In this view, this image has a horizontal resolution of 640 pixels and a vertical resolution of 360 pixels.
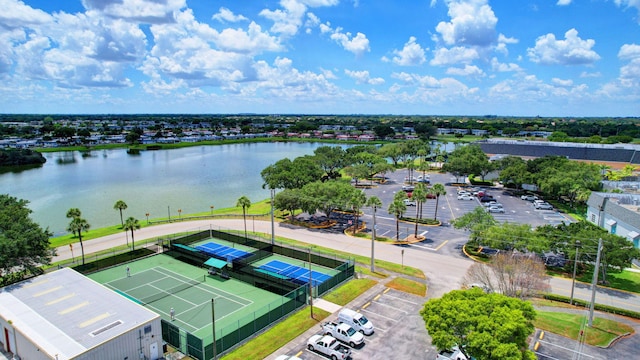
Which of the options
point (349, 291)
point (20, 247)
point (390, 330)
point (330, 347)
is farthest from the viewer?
point (349, 291)

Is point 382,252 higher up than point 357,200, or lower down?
lower down

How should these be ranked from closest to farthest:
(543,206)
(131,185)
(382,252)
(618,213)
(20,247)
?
(20,247) < (382,252) < (618,213) < (543,206) < (131,185)

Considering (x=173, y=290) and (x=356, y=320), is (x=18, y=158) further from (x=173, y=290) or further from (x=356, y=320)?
(x=356, y=320)

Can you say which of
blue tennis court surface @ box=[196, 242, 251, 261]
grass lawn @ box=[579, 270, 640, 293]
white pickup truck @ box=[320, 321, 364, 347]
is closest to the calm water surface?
blue tennis court surface @ box=[196, 242, 251, 261]

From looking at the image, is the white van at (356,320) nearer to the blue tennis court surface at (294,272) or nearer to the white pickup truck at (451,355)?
the white pickup truck at (451,355)

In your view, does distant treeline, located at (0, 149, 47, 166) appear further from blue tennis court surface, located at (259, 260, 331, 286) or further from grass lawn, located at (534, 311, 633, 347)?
grass lawn, located at (534, 311, 633, 347)

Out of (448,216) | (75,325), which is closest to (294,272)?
(75,325)

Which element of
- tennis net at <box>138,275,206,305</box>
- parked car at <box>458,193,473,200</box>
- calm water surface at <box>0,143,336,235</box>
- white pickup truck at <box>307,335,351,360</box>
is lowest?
calm water surface at <box>0,143,336,235</box>
